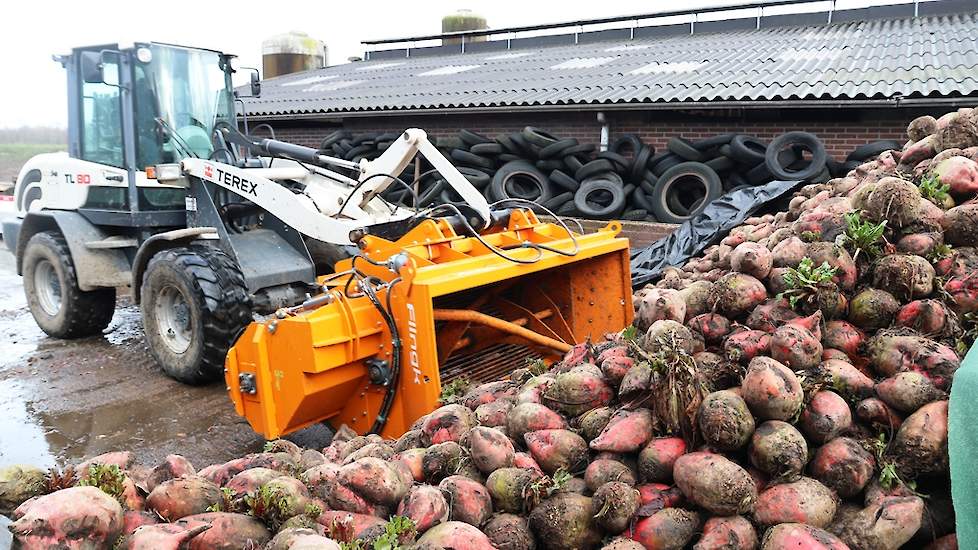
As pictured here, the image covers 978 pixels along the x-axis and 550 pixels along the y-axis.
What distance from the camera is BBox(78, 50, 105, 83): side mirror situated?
6.08 m

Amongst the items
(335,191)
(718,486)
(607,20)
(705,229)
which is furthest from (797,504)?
(607,20)

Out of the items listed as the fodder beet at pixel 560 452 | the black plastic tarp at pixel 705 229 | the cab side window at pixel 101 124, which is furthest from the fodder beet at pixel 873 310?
the cab side window at pixel 101 124

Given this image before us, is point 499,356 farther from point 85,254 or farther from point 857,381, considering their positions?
point 85,254

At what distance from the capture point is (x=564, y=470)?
8.43ft

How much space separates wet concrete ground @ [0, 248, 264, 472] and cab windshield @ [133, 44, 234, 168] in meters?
1.82

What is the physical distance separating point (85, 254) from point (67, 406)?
1.76 m

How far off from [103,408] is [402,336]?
9.31 feet

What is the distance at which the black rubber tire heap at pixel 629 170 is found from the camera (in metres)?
9.28

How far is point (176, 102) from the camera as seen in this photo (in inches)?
263

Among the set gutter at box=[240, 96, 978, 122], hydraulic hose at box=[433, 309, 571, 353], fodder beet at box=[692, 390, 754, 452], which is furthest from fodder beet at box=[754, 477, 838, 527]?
gutter at box=[240, 96, 978, 122]

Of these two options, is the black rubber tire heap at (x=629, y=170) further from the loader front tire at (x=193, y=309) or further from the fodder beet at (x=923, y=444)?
the fodder beet at (x=923, y=444)

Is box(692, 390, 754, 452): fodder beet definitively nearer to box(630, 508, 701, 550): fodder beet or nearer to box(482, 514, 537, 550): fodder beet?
box(630, 508, 701, 550): fodder beet

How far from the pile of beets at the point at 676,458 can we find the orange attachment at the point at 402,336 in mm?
985

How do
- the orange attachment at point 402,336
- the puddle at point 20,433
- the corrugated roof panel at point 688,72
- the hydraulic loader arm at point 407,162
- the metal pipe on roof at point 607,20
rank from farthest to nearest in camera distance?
the metal pipe on roof at point 607,20, the corrugated roof panel at point 688,72, the hydraulic loader arm at point 407,162, the puddle at point 20,433, the orange attachment at point 402,336
